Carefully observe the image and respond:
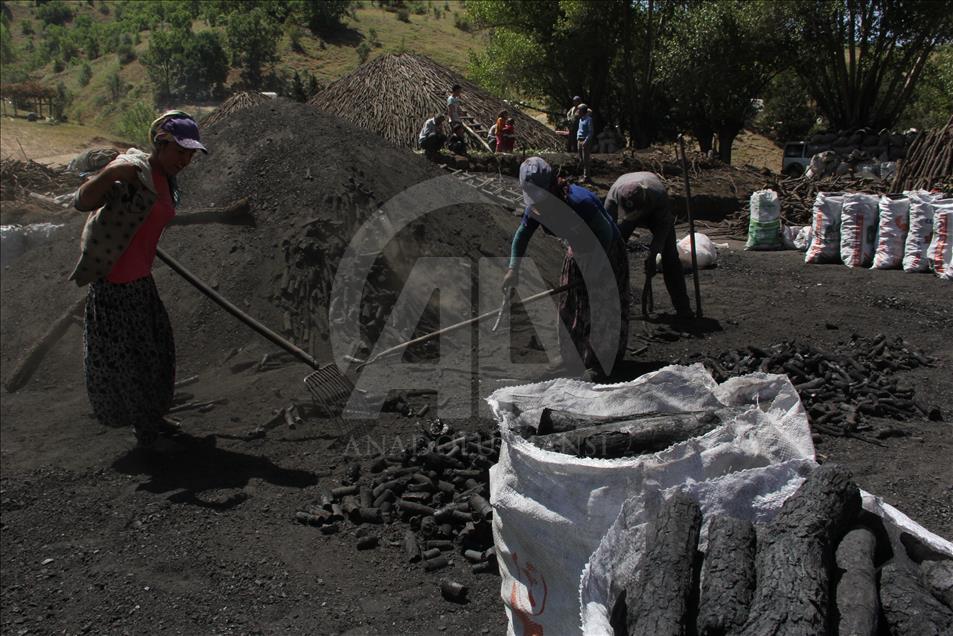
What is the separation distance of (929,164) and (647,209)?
308 inches

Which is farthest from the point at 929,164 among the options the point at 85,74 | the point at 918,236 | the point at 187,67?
the point at 85,74

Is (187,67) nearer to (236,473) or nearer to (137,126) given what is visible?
(137,126)

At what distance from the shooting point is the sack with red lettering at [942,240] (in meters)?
8.94

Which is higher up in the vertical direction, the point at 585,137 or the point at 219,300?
the point at 585,137

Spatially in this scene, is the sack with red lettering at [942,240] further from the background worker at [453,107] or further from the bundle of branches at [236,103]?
the background worker at [453,107]

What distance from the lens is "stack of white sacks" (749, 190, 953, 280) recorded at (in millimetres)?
9164

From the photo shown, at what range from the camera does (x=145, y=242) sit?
183 inches

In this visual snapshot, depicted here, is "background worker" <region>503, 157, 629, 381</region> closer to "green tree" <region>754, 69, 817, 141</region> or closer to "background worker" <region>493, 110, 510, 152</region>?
"background worker" <region>493, 110, 510, 152</region>

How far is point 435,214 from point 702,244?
12.2ft

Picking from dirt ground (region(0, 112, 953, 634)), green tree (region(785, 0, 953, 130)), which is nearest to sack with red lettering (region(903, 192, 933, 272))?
dirt ground (region(0, 112, 953, 634))

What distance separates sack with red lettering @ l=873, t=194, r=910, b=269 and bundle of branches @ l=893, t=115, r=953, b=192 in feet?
7.02

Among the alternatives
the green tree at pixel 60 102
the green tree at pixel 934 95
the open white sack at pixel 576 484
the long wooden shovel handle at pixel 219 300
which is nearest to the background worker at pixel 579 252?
the long wooden shovel handle at pixel 219 300

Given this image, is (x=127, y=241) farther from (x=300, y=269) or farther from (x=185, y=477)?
(x=300, y=269)

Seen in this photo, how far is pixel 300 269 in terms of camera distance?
7055 mm
